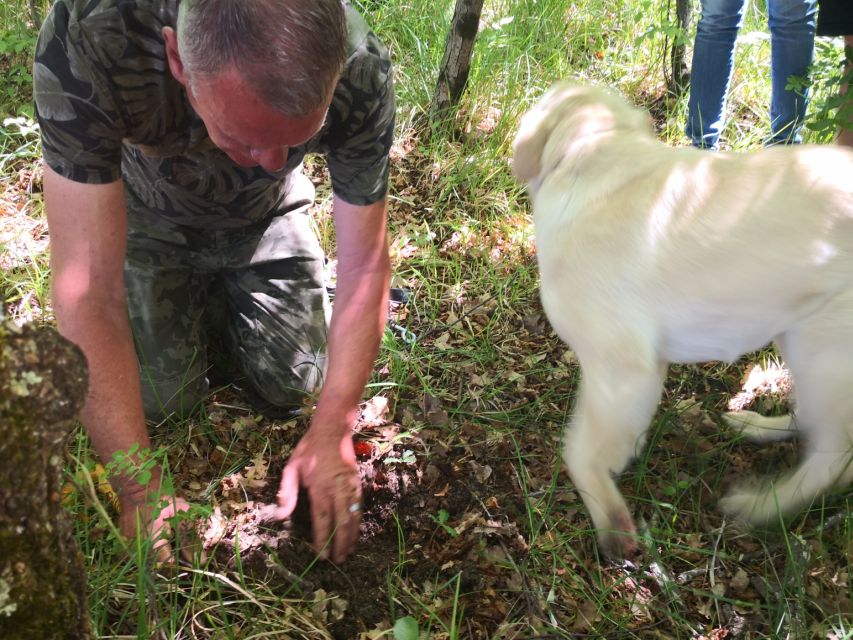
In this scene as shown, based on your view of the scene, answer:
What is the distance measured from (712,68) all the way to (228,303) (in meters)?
2.98

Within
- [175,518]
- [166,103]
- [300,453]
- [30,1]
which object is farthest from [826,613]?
[30,1]

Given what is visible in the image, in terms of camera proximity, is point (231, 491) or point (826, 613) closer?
point (826, 613)

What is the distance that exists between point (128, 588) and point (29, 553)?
88cm

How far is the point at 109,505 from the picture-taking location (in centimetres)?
235

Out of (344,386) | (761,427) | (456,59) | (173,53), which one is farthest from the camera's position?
(456,59)

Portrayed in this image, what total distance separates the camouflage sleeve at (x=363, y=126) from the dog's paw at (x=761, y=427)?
1.67 metres

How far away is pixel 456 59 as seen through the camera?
4039 mm

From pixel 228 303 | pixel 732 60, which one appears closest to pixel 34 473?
pixel 228 303

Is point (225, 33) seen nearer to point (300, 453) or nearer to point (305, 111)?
point (305, 111)

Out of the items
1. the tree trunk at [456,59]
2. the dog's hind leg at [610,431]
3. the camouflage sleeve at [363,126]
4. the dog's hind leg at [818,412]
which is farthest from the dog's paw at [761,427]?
the tree trunk at [456,59]

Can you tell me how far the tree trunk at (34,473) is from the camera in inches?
46.7

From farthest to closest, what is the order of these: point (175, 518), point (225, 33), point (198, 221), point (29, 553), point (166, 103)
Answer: point (198, 221), point (166, 103), point (175, 518), point (225, 33), point (29, 553)

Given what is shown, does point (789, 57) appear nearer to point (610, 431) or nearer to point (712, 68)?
point (712, 68)

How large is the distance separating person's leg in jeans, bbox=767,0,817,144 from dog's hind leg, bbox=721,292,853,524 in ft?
7.32
